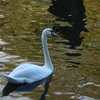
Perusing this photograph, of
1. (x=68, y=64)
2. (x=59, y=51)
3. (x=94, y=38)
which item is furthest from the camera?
(x=94, y=38)

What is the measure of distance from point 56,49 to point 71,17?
17.5 ft

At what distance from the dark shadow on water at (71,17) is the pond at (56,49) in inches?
1.4

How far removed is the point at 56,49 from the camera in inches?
458

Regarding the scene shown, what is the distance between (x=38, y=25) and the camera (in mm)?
15359

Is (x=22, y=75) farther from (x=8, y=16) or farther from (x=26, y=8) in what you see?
(x=26, y=8)

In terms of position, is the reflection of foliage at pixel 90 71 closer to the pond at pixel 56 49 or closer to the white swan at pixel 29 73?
the pond at pixel 56 49

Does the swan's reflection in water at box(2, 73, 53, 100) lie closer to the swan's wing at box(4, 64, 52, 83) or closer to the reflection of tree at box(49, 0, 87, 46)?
the swan's wing at box(4, 64, 52, 83)

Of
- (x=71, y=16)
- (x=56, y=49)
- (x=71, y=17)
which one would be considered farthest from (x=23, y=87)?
(x=71, y=16)

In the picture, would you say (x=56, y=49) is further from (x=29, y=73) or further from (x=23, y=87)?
(x=23, y=87)

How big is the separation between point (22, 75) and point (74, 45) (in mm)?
3834

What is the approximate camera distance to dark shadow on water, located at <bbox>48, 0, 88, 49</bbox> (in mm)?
13656

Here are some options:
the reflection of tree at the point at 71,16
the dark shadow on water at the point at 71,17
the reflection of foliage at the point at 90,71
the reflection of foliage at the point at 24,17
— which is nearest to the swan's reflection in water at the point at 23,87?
the reflection of foliage at the point at 90,71

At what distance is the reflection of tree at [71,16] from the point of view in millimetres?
13792

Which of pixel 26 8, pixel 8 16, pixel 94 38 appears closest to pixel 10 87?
pixel 94 38
